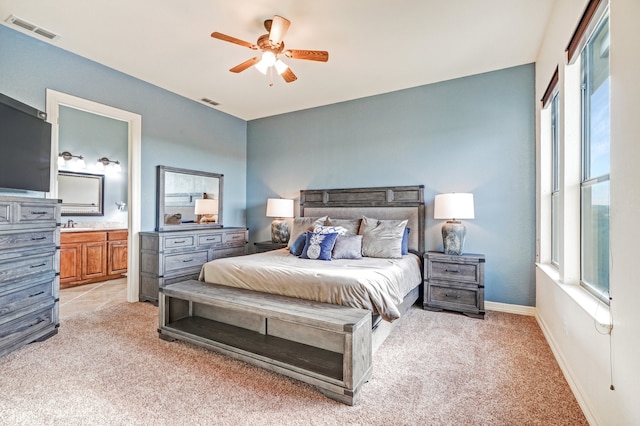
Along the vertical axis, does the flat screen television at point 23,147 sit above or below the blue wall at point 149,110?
below

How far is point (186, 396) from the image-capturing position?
193 centimetres

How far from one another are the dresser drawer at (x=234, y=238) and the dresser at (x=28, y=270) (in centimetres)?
220

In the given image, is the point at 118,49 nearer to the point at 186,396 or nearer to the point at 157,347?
the point at 157,347

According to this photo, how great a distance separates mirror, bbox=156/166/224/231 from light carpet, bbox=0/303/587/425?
6.33 ft

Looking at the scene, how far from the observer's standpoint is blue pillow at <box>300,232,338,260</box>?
11.3 feet

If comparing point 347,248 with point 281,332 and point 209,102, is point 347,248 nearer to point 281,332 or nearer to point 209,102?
point 281,332

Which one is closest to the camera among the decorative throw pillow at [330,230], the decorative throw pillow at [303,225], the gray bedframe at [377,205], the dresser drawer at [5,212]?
the dresser drawer at [5,212]

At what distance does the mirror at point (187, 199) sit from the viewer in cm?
436

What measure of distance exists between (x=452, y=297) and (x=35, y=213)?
13.7ft

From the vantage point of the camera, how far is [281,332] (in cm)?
250

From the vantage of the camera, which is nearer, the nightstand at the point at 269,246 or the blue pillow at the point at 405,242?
the blue pillow at the point at 405,242

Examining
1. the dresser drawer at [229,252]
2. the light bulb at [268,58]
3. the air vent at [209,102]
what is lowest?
the dresser drawer at [229,252]

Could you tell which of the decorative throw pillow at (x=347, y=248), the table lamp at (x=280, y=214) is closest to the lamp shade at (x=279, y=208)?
the table lamp at (x=280, y=214)

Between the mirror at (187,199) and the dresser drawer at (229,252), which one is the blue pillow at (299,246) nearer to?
the dresser drawer at (229,252)
